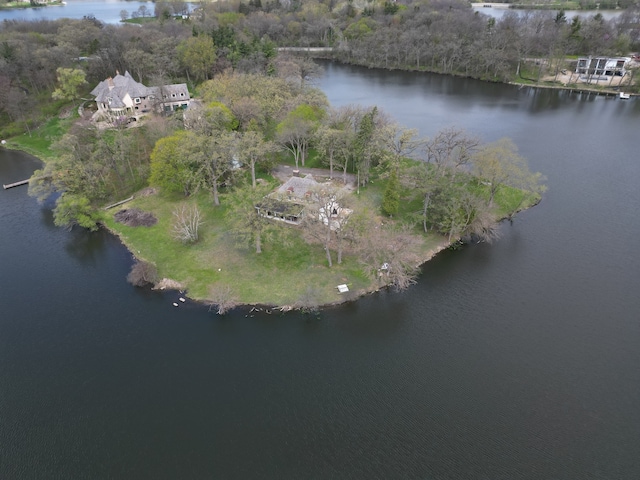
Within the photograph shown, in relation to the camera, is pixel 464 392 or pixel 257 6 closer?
pixel 464 392

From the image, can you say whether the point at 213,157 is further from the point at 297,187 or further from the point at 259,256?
the point at 259,256

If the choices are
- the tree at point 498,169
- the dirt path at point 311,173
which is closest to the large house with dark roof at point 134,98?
the dirt path at point 311,173

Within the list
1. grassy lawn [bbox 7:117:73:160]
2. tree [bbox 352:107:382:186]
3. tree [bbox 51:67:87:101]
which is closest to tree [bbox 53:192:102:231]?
grassy lawn [bbox 7:117:73:160]

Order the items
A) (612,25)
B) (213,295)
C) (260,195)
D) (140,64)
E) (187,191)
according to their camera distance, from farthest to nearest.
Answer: (612,25) < (140,64) < (187,191) < (260,195) < (213,295)

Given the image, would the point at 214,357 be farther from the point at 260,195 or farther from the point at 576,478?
the point at 576,478

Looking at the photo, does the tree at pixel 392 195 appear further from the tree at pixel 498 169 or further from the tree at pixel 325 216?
the tree at pixel 498 169

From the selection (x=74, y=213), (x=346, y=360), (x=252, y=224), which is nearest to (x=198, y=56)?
(x=74, y=213)

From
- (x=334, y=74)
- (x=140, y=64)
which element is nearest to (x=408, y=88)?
(x=334, y=74)
